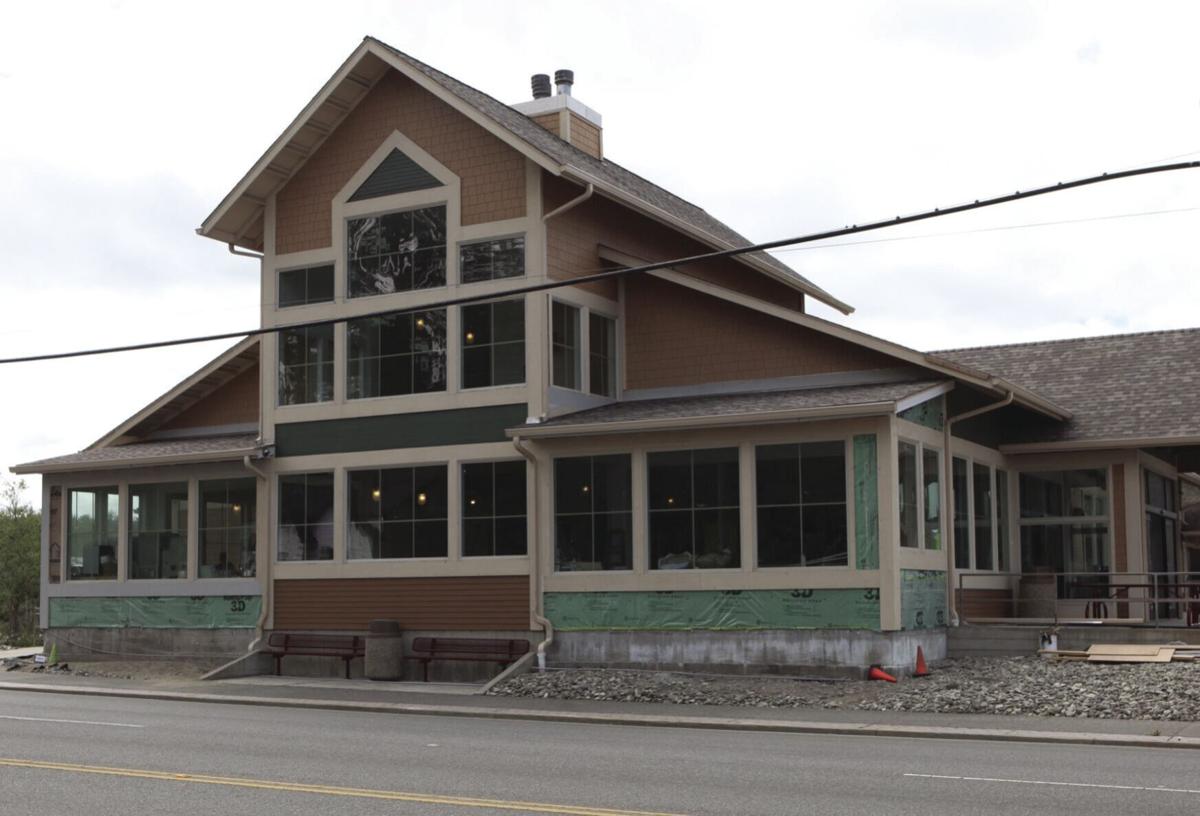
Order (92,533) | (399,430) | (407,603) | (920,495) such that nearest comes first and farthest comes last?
1. (920,495)
2. (407,603)
3. (399,430)
4. (92,533)

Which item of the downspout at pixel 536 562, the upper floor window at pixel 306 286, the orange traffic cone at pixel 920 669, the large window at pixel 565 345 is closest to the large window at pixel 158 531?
the upper floor window at pixel 306 286

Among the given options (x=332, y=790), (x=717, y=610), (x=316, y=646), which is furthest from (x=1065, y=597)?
(x=332, y=790)

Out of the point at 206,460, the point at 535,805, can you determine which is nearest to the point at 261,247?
the point at 206,460

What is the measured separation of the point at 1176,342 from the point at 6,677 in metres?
23.6

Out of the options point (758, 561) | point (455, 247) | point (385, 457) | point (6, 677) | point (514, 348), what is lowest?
point (6, 677)

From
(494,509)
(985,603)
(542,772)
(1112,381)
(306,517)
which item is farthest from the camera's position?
(1112,381)

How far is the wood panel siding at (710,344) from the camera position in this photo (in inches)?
932

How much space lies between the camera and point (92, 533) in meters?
29.3

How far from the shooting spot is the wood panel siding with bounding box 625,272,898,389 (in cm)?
2367

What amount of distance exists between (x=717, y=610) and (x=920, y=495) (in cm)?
359

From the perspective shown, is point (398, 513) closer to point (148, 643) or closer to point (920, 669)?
point (148, 643)

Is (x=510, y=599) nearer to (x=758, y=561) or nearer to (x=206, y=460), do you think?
(x=758, y=561)

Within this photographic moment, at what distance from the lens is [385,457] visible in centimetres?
2544

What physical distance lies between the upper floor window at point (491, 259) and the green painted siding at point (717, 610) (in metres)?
5.46
